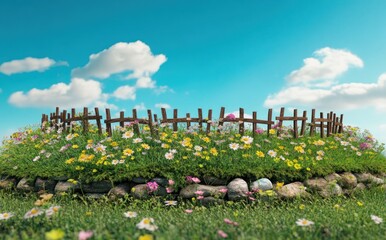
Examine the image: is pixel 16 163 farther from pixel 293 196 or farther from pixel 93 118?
pixel 293 196

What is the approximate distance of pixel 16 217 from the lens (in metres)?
4.69

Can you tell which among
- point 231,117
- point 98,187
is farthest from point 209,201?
point 231,117

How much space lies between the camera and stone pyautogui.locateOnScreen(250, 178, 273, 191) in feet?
25.0

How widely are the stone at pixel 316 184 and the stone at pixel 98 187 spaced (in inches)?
154

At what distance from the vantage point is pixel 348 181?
894 centimetres

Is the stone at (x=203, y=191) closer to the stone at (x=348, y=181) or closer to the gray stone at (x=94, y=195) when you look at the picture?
the gray stone at (x=94, y=195)

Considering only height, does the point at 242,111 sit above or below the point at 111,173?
above

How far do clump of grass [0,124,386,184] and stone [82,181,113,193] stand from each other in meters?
0.14

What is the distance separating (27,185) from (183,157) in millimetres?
3636

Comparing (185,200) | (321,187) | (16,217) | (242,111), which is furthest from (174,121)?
(16,217)

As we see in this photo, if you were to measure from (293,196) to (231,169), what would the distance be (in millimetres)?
1285

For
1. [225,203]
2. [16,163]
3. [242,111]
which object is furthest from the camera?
[242,111]

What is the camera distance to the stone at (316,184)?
8.22 meters

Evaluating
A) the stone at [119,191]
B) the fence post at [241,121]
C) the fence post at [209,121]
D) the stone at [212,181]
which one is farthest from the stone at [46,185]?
the fence post at [241,121]
